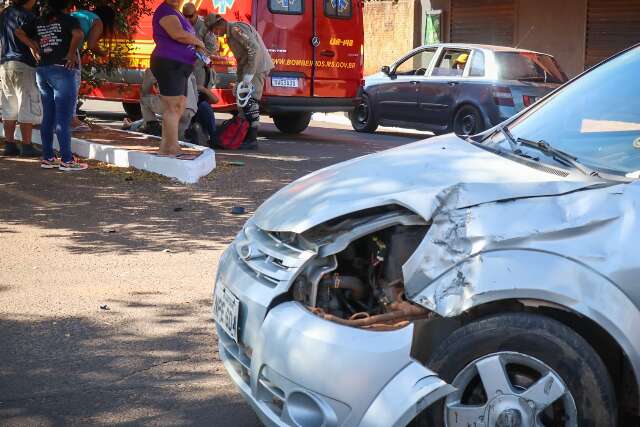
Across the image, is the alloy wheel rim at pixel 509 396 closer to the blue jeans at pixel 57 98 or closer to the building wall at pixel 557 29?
the blue jeans at pixel 57 98

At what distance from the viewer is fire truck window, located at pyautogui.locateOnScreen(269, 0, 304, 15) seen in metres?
13.5

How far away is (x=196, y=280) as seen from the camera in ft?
20.6

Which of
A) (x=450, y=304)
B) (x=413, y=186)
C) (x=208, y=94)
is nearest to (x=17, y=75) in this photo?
(x=208, y=94)

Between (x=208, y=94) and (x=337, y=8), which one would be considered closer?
(x=208, y=94)

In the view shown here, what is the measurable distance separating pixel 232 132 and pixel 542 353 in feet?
32.2

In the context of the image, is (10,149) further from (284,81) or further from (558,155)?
(558,155)

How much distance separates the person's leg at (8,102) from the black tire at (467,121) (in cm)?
666

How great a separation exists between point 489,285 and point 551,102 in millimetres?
1775

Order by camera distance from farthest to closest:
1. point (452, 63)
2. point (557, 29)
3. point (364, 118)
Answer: point (557, 29) → point (364, 118) → point (452, 63)

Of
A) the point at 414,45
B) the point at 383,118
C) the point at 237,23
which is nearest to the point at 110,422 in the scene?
the point at 237,23

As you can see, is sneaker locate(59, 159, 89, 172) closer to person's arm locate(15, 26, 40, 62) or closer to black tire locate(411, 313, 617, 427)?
person's arm locate(15, 26, 40, 62)

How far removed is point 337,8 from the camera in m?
14.3

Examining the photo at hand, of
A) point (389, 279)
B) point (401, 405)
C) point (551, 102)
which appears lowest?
point (401, 405)

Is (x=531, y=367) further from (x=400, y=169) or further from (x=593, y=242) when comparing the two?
(x=400, y=169)
